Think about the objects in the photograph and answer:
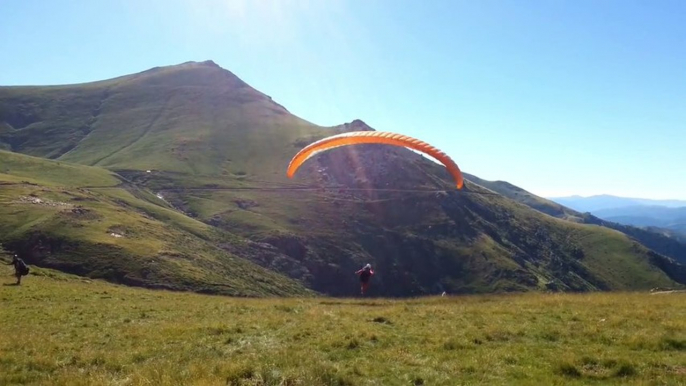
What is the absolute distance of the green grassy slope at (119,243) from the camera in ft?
236

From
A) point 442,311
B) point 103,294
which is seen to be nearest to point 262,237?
point 103,294

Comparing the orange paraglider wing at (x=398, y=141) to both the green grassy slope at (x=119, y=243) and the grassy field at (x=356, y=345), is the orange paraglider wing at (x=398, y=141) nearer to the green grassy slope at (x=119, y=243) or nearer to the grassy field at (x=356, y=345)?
the grassy field at (x=356, y=345)

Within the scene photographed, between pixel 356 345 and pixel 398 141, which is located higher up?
pixel 398 141

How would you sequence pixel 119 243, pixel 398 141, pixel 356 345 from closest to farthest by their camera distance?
pixel 356 345 < pixel 398 141 < pixel 119 243

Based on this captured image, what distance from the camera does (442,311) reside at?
20641mm

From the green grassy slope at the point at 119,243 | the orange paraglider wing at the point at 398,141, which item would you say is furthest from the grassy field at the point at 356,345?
the green grassy slope at the point at 119,243

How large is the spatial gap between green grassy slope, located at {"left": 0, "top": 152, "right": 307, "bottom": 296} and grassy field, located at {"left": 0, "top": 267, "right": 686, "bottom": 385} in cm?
5288

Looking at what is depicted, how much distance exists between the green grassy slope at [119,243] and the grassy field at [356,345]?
173 feet

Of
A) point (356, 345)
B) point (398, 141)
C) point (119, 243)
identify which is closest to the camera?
point (356, 345)

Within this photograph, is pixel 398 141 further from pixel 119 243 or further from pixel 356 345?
pixel 119 243

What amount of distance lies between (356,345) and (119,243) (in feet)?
→ 246

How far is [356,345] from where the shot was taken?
47.7 ft

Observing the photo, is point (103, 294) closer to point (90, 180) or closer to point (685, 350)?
point (685, 350)

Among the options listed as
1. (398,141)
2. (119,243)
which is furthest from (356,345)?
(119,243)
